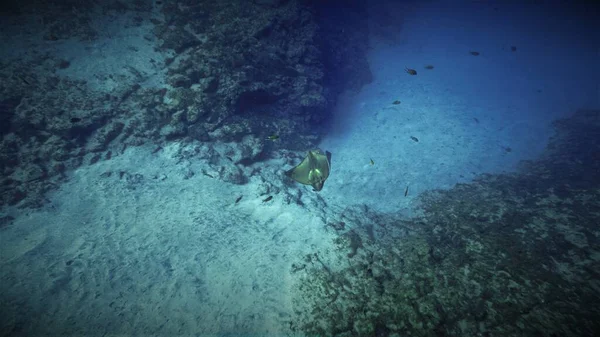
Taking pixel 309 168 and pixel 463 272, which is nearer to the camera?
pixel 463 272

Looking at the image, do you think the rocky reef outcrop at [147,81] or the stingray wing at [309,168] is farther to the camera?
the rocky reef outcrop at [147,81]

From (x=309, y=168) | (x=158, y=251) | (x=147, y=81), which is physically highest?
(x=147, y=81)

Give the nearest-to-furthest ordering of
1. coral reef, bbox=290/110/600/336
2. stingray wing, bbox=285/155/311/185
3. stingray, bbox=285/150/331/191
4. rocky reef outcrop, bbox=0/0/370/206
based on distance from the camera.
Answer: coral reef, bbox=290/110/600/336, stingray, bbox=285/150/331/191, stingray wing, bbox=285/155/311/185, rocky reef outcrop, bbox=0/0/370/206

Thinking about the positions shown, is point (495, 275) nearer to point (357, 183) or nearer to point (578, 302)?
point (578, 302)

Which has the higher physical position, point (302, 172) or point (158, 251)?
point (302, 172)

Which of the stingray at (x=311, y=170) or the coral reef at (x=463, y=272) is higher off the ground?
the stingray at (x=311, y=170)

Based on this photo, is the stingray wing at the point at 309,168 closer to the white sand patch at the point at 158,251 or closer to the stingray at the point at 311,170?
the stingray at the point at 311,170

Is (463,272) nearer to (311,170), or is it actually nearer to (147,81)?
(311,170)

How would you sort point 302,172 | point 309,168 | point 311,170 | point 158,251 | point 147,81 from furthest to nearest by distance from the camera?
point 147,81 → point 302,172 → point 309,168 → point 311,170 → point 158,251

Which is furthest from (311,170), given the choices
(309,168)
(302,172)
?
(302,172)

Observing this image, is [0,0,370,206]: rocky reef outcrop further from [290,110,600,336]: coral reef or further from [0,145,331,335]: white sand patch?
[290,110,600,336]: coral reef

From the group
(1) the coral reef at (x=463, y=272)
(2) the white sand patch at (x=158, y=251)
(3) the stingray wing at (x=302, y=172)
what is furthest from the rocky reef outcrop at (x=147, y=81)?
(1) the coral reef at (x=463, y=272)

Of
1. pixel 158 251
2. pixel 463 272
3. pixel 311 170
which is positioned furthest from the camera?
pixel 311 170

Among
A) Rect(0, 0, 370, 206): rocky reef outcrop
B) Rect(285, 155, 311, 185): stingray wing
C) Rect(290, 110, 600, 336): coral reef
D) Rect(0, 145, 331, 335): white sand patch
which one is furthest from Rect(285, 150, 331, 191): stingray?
Rect(0, 0, 370, 206): rocky reef outcrop
